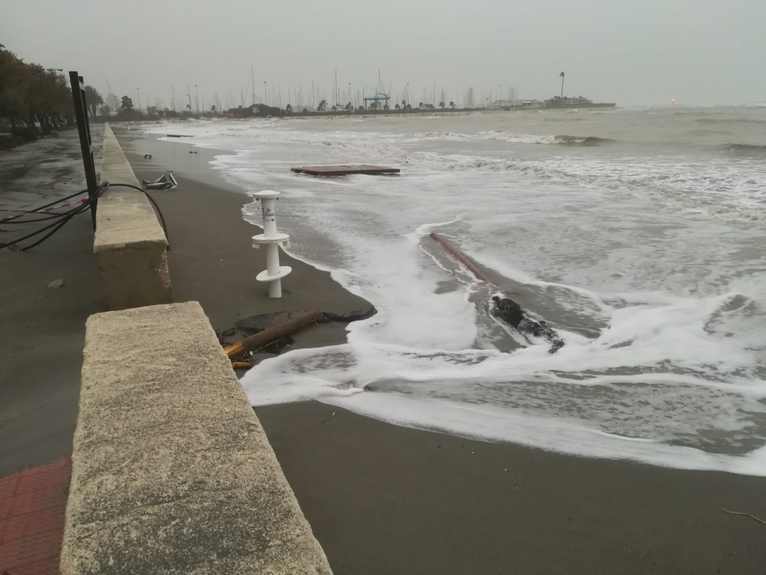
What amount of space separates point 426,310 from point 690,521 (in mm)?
3421

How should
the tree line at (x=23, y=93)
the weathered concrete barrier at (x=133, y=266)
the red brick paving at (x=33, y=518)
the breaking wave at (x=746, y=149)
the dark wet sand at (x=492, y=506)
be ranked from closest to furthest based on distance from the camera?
1. the red brick paving at (x=33, y=518)
2. the dark wet sand at (x=492, y=506)
3. the weathered concrete barrier at (x=133, y=266)
4. the breaking wave at (x=746, y=149)
5. the tree line at (x=23, y=93)

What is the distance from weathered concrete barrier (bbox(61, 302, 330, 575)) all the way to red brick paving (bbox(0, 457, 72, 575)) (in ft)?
1.93

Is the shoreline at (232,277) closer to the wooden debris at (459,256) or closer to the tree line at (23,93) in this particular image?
the wooden debris at (459,256)

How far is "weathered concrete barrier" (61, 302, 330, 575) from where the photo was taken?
1.48 metres

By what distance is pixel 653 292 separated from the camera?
6602mm

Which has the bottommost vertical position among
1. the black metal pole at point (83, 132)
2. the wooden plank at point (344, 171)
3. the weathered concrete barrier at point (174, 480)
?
the wooden plank at point (344, 171)

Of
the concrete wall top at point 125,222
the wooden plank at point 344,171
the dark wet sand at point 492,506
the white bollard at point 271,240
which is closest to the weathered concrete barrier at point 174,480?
the dark wet sand at point 492,506

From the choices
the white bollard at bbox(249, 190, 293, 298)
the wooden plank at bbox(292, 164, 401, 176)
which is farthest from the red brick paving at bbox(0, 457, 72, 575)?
the wooden plank at bbox(292, 164, 401, 176)

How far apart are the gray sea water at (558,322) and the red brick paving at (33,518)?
1.30 meters

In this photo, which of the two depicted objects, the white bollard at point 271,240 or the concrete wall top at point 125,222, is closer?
the concrete wall top at point 125,222

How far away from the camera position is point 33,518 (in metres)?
2.45

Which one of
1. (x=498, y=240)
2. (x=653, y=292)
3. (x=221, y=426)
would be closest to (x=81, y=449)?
(x=221, y=426)

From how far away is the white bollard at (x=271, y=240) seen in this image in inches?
213

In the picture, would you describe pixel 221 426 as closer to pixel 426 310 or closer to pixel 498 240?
pixel 426 310
